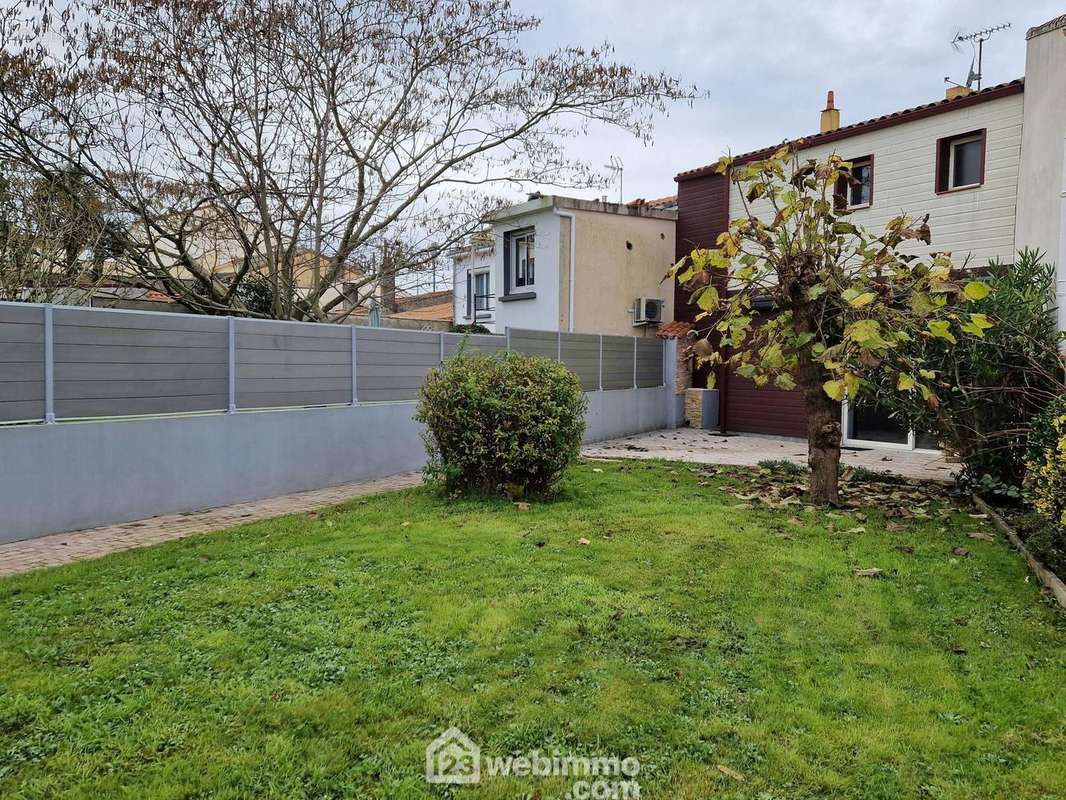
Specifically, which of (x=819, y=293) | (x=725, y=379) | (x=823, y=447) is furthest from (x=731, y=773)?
(x=725, y=379)

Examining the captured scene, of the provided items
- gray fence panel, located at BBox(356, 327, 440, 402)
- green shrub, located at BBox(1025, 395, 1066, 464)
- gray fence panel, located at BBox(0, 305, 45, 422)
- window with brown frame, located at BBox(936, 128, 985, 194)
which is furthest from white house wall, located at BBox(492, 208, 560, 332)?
green shrub, located at BBox(1025, 395, 1066, 464)

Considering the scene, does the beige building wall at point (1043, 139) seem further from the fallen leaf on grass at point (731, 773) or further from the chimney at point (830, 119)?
the fallen leaf on grass at point (731, 773)

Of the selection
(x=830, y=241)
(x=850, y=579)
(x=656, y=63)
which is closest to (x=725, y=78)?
(x=656, y=63)

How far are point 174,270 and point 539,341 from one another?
728 cm

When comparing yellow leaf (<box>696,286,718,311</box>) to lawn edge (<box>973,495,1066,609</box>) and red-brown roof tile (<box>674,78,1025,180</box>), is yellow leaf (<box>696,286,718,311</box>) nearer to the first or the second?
lawn edge (<box>973,495,1066,609</box>)

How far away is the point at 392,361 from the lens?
10680mm

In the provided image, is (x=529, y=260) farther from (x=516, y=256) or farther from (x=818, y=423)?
(x=818, y=423)

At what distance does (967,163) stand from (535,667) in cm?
1326

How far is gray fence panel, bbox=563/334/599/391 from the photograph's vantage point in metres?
14.5

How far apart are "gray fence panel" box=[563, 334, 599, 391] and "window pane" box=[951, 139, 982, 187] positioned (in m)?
7.42

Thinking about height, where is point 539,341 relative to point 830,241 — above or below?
below

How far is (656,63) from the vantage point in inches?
521

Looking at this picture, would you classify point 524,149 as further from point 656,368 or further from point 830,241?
point 830,241

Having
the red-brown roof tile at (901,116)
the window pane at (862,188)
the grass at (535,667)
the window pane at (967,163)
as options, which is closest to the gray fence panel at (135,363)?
the grass at (535,667)
